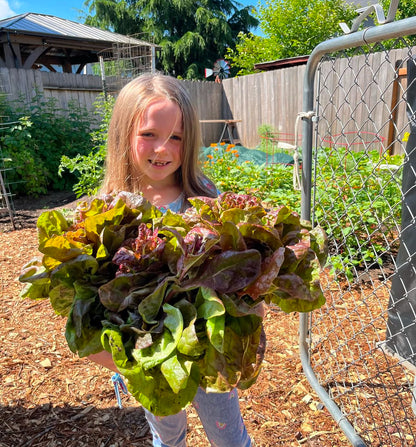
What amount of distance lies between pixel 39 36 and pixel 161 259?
13694mm

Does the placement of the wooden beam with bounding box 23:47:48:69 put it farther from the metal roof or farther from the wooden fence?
the wooden fence

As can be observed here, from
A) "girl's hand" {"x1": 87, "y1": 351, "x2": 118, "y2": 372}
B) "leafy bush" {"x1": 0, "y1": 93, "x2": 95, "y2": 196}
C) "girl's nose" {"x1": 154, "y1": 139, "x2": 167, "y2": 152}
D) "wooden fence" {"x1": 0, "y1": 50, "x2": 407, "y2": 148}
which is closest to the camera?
"girl's hand" {"x1": 87, "y1": 351, "x2": 118, "y2": 372}

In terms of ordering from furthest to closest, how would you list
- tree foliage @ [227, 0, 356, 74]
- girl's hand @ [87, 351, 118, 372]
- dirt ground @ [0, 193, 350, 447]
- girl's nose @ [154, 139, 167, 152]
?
1. tree foliage @ [227, 0, 356, 74]
2. dirt ground @ [0, 193, 350, 447]
3. girl's nose @ [154, 139, 167, 152]
4. girl's hand @ [87, 351, 118, 372]

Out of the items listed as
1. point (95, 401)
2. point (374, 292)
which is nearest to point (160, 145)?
point (374, 292)

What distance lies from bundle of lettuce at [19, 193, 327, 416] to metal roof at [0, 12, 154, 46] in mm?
11645

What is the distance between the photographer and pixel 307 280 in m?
1.00

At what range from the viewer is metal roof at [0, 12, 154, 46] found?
38.6 ft

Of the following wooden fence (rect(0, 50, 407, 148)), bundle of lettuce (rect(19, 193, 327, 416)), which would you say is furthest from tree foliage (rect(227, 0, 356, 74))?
bundle of lettuce (rect(19, 193, 327, 416))

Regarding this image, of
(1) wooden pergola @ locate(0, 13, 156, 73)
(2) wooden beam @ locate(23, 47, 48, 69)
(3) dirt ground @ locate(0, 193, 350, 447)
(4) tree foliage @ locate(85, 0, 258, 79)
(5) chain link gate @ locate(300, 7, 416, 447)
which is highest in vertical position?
(4) tree foliage @ locate(85, 0, 258, 79)

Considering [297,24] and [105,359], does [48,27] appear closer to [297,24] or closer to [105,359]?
[297,24]

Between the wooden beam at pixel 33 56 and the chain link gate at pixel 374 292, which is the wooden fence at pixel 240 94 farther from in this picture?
the chain link gate at pixel 374 292

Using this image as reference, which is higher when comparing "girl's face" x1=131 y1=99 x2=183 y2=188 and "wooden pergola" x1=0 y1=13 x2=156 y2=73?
"wooden pergola" x1=0 y1=13 x2=156 y2=73

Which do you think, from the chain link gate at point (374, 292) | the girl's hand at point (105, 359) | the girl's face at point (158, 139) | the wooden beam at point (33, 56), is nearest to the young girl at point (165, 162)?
the girl's face at point (158, 139)

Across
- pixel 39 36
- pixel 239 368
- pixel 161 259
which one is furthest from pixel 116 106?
pixel 39 36
